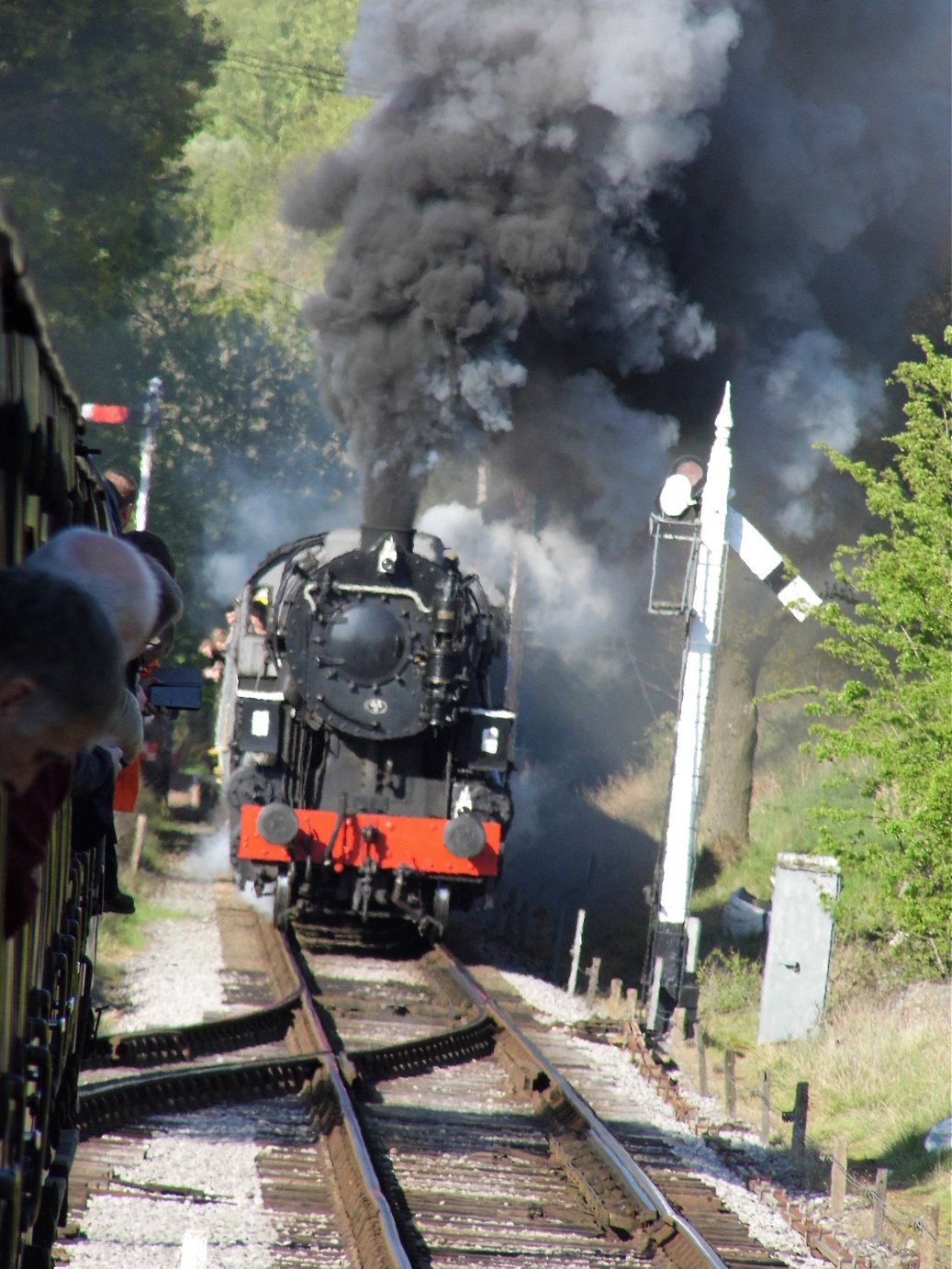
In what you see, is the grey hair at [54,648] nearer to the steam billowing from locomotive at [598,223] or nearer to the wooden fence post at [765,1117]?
the wooden fence post at [765,1117]

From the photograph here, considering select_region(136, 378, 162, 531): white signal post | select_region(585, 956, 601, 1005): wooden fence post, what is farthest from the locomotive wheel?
select_region(136, 378, 162, 531): white signal post

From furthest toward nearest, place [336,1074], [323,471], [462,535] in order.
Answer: [323,471] < [462,535] < [336,1074]

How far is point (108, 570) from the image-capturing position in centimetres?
251

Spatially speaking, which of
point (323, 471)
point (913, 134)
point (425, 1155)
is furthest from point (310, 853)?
point (323, 471)

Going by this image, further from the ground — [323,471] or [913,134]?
[913,134]

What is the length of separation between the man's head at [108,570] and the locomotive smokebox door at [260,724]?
9.00 m

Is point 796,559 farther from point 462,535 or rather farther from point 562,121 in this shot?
point 562,121

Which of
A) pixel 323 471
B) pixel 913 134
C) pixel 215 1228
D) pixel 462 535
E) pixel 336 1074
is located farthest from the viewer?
pixel 323 471

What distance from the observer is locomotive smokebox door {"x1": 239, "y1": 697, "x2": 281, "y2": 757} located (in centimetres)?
1154

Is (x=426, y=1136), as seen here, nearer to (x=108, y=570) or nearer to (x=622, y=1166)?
(x=622, y=1166)

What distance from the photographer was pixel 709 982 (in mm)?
12094

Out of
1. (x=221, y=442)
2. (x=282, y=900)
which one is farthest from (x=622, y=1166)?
(x=221, y=442)

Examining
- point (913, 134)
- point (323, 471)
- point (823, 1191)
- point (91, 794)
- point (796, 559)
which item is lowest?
point (823, 1191)

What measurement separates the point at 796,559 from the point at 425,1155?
46.2 feet
